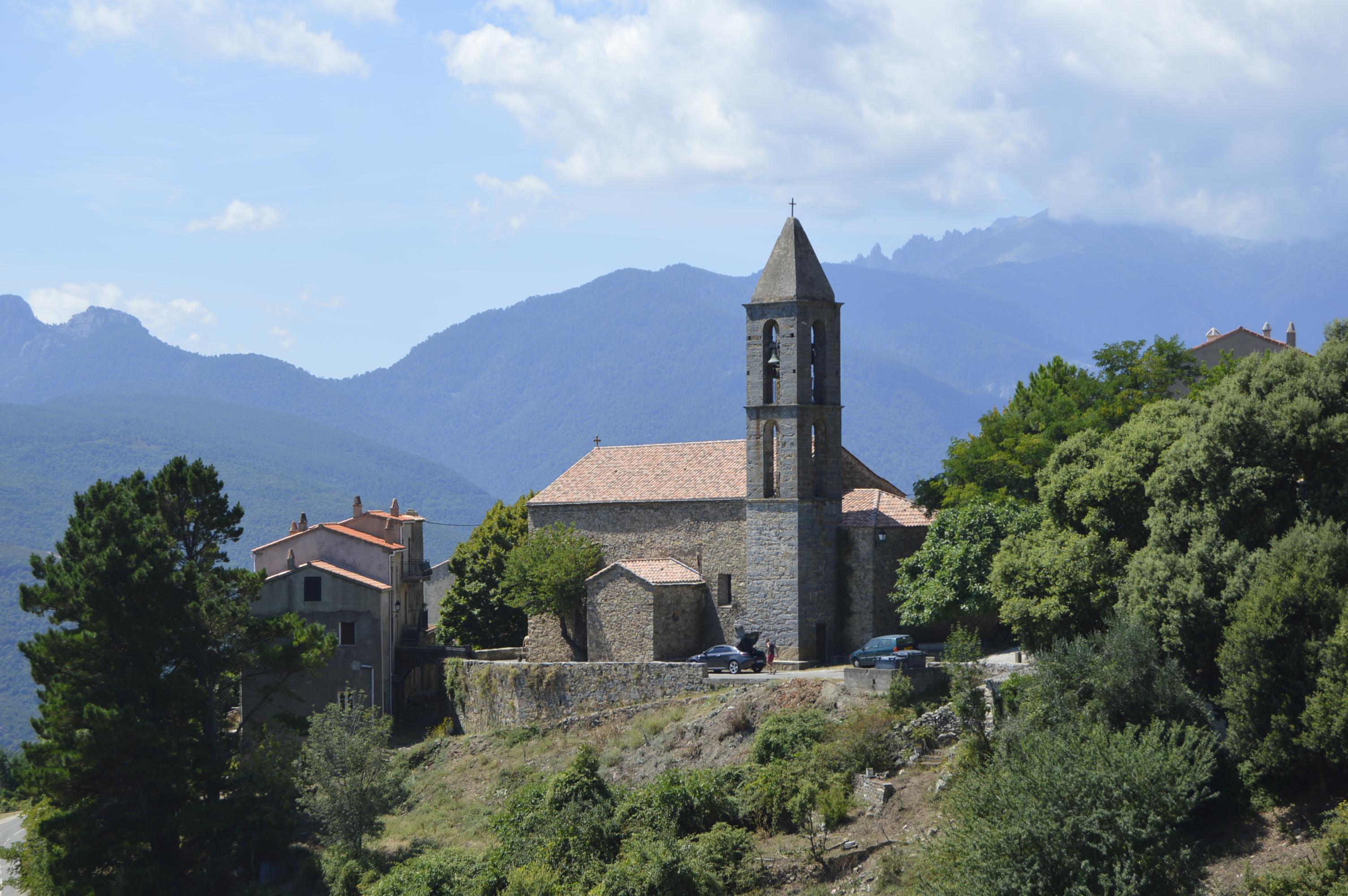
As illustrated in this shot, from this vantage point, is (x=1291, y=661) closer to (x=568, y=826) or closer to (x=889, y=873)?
(x=889, y=873)

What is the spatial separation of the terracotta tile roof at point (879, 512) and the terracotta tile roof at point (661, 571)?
592cm

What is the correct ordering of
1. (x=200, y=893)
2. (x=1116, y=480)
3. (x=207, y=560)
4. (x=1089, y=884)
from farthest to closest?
(x=207, y=560), (x=200, y=893), (x=1116, y=480), (x=1089, y=884)

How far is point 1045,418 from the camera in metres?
45.6

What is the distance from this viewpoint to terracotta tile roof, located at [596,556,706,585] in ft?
152

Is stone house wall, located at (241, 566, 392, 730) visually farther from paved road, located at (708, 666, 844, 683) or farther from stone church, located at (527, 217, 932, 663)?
paved road, located at (708, 666, 844, 683)

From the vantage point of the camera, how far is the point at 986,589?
125ft

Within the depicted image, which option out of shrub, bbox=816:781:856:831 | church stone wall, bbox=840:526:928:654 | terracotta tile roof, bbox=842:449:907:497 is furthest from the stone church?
shrub, bbox=816:781:856:831

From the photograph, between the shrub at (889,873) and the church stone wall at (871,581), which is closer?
the shrub at (889,873)

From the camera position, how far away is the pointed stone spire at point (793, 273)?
46.1 metres

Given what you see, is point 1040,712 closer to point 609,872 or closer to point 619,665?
point 609,872

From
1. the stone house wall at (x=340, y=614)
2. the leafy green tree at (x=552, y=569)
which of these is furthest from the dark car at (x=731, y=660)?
the stone house wall at (x=340, y=614)

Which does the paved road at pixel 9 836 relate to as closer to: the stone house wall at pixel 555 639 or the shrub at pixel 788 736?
the stone house wall at pixel 555 639

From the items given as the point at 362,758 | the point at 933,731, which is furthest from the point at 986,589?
the point at 362,758

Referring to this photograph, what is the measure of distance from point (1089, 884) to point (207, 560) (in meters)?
28.7
